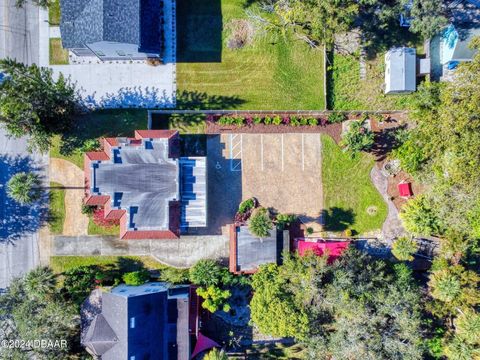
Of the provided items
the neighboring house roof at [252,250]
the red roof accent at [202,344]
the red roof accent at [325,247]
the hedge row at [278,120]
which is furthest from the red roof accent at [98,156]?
the red roof accent at [325,247]

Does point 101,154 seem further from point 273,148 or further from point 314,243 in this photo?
point 314,243

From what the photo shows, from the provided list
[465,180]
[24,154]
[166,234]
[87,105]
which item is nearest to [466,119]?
[465,180]

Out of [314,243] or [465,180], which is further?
[314,243]

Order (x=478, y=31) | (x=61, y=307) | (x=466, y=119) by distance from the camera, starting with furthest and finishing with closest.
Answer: (x=478, y=31) < (x=61, y=307) < (x=466, y=119)

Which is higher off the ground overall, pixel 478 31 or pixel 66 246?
pixel 478 31

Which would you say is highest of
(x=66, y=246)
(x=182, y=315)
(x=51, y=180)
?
(x=51, y=180)

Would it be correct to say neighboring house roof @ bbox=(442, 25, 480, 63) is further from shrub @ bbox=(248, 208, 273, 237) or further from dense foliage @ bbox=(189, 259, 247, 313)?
dense foliage @ bbox=(189, 259, 247, 313)

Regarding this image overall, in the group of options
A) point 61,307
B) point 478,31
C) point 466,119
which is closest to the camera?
point 466,119
